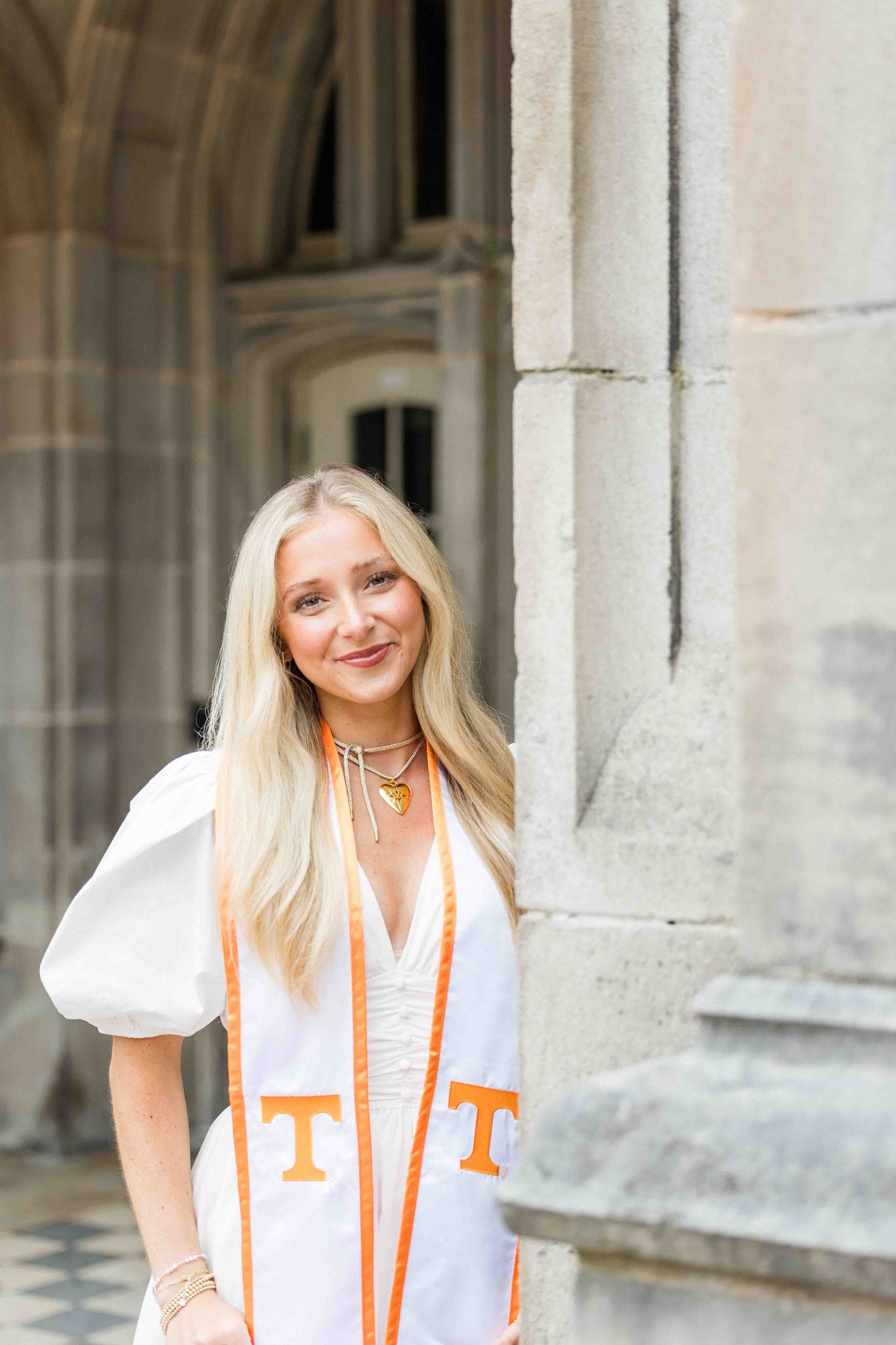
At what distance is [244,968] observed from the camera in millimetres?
1928

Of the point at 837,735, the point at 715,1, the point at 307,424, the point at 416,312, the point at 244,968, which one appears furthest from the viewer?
the point at 307,424

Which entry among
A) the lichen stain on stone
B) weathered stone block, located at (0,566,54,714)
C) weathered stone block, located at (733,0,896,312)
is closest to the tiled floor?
weathered stone block, located at (0,566,54,714)

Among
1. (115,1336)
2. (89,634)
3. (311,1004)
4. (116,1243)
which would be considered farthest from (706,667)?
(89,634)

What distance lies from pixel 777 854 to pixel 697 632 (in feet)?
1.17

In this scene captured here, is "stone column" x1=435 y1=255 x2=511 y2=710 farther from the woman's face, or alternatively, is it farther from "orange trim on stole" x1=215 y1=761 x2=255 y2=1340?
"orange trim on stole" x1=215 y1=761 x2=255 y2=1340

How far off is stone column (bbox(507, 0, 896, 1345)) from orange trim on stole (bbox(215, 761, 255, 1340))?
0.71 meters

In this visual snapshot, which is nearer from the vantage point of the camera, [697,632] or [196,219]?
[697,632]

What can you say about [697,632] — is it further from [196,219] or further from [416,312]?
[196,219]

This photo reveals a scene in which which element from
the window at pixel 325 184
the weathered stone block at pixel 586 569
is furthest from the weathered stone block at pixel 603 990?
the window at pixel 325 184

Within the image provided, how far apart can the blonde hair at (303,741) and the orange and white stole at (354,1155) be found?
0.04m

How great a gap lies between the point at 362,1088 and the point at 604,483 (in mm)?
752

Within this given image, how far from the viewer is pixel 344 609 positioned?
2051mm

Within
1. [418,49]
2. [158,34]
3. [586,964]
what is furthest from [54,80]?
[586,964]

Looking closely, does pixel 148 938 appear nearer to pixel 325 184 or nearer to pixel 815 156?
pixel 815 156
